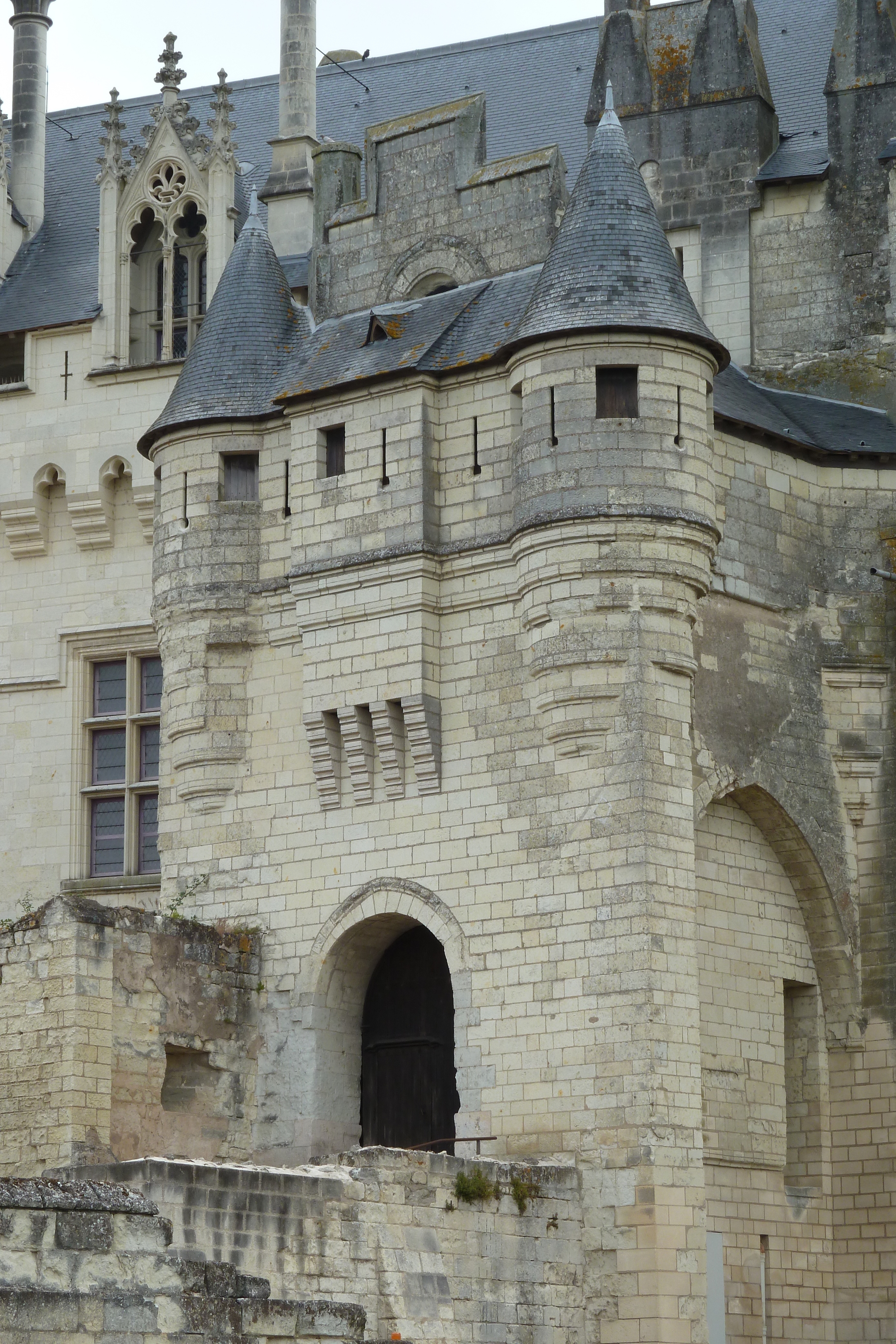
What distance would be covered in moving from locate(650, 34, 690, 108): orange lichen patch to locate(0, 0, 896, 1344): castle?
0.06 meters

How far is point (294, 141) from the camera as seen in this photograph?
28172 millimetres

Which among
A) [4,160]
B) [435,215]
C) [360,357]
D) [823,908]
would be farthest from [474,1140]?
[4,160]

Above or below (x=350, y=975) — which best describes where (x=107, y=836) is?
above

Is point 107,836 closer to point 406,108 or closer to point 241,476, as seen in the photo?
point 241,476

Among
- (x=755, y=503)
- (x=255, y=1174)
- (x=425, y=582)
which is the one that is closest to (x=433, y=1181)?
(x=255, y=1174)

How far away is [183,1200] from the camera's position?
18.0 meters

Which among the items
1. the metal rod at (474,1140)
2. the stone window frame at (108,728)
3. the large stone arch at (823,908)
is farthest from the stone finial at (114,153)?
the metal rod at (474,1140)

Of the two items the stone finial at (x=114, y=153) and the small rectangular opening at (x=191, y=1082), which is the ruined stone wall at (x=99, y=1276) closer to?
the small rectangular opening at (x=191, y=1082)

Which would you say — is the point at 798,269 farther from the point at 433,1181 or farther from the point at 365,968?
the point at 433,1181

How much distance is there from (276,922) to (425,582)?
11.3ft

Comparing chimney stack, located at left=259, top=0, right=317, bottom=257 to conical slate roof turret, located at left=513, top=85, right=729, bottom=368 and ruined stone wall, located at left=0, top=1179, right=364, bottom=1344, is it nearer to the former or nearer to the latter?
conical slate roof turret, located at left=513, top=85, right=729, bottom=368

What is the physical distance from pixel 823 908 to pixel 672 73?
894 cm

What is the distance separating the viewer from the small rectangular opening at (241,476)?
80.8 ft

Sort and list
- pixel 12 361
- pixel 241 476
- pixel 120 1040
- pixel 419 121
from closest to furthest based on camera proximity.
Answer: pixel 120 1040 < pixel 241 476 < pixel 419 121 < pixel 12 361
